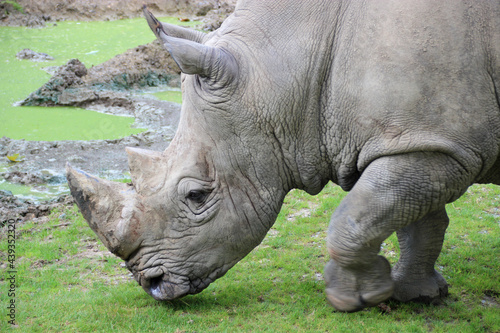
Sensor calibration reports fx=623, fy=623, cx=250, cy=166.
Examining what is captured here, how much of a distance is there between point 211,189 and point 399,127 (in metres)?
1.36

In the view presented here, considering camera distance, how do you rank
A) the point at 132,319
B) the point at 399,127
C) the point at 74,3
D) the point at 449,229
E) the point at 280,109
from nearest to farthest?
the point at 399,127, the point at 280,109, the point at 132,319, the point at 449,229, the point at 74,3

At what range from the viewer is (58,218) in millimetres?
6988

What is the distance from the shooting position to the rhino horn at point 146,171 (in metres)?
4.39

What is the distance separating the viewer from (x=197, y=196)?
4371 millimetres

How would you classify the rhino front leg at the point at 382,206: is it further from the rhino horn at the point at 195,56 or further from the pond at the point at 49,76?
the pond at the point at 49,76

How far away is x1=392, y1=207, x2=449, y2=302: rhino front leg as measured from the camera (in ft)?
16.4

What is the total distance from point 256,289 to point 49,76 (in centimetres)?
887

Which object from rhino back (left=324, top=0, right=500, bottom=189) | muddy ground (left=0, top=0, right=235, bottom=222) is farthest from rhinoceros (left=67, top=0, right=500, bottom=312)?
muddy ground (left=0, top=0, right=235, bottom=222)

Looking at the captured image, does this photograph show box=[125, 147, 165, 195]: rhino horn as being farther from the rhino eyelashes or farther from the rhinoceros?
the rhino eyelashes

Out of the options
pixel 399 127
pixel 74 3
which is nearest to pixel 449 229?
pixel 399 127

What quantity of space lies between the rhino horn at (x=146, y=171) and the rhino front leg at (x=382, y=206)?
1.26 meters

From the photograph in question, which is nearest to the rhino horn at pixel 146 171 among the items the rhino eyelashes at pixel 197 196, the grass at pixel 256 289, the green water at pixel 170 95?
the rhino eyelashes at pixel 197 196

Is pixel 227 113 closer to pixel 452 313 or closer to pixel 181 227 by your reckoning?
pixel 181 227

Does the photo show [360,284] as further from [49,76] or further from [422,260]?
[49,76]
